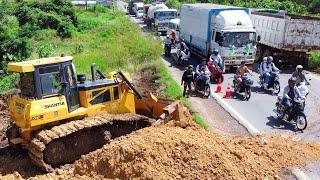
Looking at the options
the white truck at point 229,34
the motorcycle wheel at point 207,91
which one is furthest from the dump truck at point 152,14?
the motorcycle wheel at point 207,91

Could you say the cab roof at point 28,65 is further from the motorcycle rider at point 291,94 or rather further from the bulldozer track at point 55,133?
the motorcycle rider at point 291,94

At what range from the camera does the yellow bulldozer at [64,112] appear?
39.5ft

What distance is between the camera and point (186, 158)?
35.8 ft

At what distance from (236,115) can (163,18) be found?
29.0 meters

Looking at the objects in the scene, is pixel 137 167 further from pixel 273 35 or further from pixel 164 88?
pixel 273 35

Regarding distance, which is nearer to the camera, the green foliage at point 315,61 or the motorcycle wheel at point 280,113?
the motorcycle wheel at point 280,113

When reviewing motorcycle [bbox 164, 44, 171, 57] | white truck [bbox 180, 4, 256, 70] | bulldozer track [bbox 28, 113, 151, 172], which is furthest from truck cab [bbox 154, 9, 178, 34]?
bulldozer track [bbox 28, 113, 151, 172]

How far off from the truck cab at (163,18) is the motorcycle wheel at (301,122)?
95.8 ft

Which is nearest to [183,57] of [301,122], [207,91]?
[207,91]

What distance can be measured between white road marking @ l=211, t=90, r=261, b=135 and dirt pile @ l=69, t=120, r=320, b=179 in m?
2.60

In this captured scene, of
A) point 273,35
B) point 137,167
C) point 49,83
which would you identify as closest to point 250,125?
point 137,167

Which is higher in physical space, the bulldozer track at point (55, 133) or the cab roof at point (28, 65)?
the cab roof at point (28, 65)

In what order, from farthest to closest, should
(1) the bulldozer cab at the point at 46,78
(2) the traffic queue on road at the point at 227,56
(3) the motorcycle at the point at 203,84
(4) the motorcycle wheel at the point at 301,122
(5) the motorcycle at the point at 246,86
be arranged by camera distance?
(3) the motorcycle at the point at 203,84
(5) the motorcycle at the point at 246,86
(2) the traffic queue on road at the point at 227,56
(4) the motorcycle wheel at the point at 301,122
(1) the bulldozer cab at the point at 46,78

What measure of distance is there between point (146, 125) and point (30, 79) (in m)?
3.89
